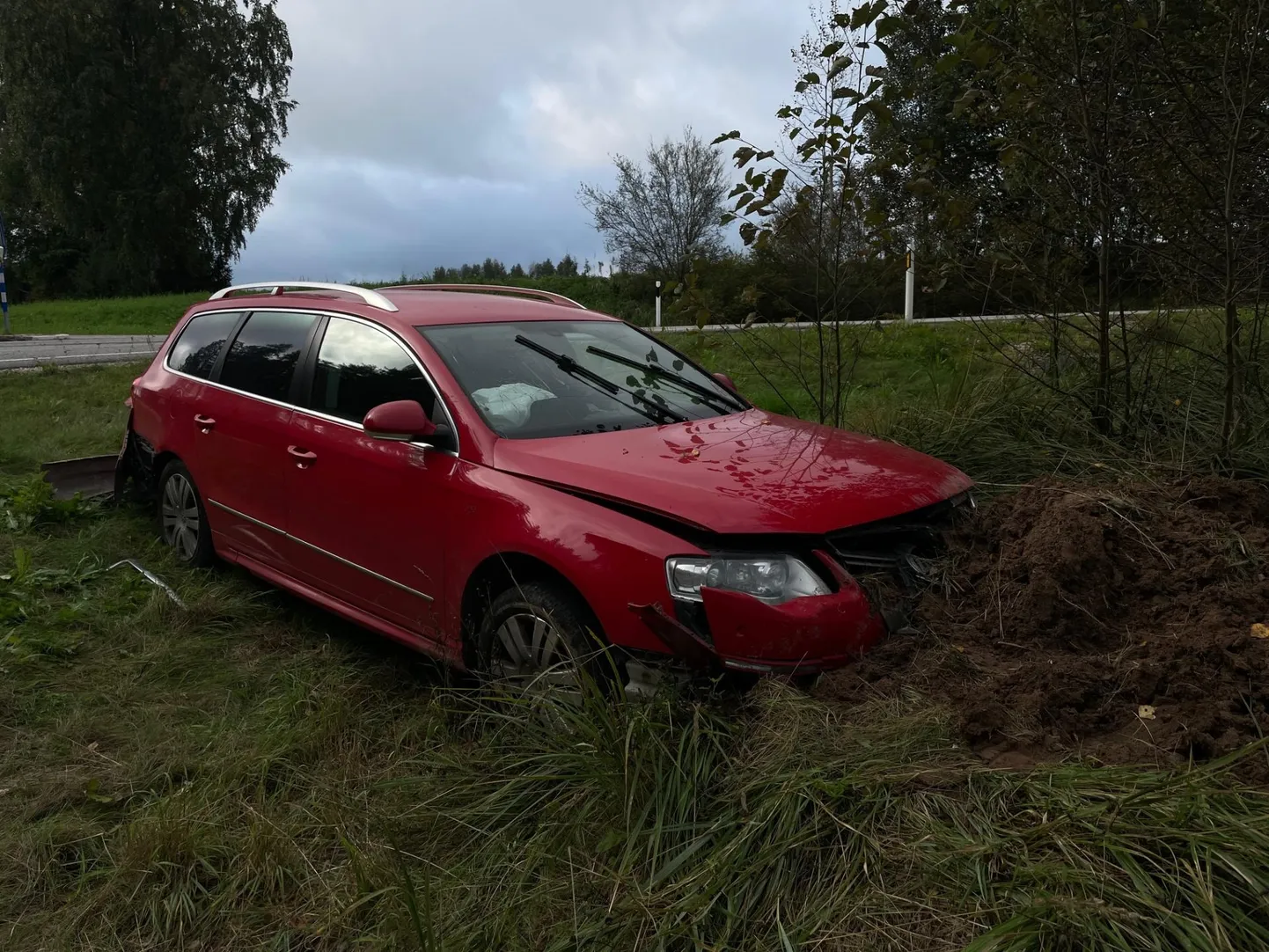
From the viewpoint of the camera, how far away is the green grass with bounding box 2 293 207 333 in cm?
2444

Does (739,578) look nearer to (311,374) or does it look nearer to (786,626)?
(786,626)

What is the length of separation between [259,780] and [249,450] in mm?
2128

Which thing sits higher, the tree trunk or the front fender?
the tree trunk

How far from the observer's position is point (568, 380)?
13.8ft

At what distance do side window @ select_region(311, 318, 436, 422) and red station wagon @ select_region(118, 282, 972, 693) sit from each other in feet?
0.04

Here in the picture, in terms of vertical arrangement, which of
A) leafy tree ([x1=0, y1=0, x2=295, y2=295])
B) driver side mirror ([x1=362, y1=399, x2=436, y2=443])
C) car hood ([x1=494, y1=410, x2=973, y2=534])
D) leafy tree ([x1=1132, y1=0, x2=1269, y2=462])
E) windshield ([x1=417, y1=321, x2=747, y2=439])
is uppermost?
leafy tree ([x1=0, y1=0, x2=295, y2=295])

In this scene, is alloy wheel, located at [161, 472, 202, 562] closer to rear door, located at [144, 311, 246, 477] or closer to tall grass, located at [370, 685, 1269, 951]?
rear door, located at [144, 311, 246, 477]

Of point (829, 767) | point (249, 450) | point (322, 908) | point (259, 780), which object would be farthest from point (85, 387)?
point (829, 767)

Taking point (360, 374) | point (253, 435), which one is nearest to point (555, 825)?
point (360, 374)

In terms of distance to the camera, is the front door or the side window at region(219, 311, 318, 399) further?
the side window at region(219, 311, 318, 399)

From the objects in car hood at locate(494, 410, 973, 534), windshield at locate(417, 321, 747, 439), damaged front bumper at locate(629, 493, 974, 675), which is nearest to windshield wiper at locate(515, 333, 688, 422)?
windshield at locate(417, 321, 747, 439)

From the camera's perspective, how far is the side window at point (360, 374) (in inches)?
162

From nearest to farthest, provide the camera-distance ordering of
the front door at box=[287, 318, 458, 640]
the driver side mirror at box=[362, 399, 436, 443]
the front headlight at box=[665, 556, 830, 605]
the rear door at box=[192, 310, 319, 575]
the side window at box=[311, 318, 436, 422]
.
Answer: the front headlight at box=[665, 556, 830, 605]
the driver side mirror at box=[362, 399, 436, 443]
the front door at box=[287, 318, 458, 640]
the side window at box=[311, 318, 436, 422]
the rear door at box=[192, 310, 319, 575]

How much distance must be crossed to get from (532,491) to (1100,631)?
1874 mm
